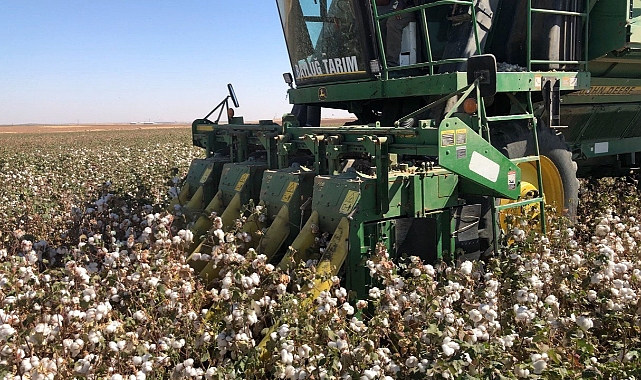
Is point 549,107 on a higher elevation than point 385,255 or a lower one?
higher

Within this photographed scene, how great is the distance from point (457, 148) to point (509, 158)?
1.09 meters

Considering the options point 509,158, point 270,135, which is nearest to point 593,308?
point 509,158

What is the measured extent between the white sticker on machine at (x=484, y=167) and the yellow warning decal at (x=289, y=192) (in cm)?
157

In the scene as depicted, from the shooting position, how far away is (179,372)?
3021 mm

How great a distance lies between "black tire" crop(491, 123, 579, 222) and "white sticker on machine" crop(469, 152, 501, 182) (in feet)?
1.82

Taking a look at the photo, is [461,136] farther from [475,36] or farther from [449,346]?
[449,346]

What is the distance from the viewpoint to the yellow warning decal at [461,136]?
462 cm

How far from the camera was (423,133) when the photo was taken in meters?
4.64

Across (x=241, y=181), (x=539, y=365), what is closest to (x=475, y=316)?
(x=539, y=365)

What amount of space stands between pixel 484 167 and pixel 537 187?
1.49m

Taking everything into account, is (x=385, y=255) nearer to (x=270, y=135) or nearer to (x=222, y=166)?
(x=270, y=135)

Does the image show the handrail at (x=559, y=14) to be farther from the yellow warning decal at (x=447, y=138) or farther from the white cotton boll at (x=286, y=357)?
the white cotton boll at (x=286, y=357)

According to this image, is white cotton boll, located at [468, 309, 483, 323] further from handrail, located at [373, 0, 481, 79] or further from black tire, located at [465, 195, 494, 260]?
handrail, located at [373, 0, 481, 79]

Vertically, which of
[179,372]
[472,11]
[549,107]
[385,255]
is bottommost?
[179,372]
